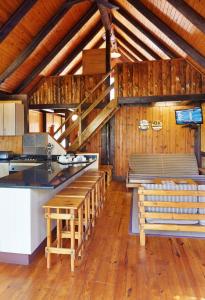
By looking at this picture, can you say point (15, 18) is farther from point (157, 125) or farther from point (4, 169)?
point (157, 125)

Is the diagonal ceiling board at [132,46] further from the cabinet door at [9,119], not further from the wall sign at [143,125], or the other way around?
the cabinet door at [9,119]

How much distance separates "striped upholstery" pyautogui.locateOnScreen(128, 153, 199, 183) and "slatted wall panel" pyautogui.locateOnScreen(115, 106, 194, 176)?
0.53 meters

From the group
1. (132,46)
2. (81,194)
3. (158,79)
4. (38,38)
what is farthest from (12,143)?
(132,46)

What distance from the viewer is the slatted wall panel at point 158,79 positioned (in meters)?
6.74

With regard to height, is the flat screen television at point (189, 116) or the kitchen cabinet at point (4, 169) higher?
the flat screen television at point (189, 116)

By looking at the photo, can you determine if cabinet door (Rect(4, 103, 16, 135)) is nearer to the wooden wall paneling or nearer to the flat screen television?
the wooden wall paneling

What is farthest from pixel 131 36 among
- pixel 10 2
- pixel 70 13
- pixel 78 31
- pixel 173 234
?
pixel 173 234

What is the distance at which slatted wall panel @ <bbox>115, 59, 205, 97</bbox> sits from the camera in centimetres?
674

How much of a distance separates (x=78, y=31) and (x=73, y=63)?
72.2 inches

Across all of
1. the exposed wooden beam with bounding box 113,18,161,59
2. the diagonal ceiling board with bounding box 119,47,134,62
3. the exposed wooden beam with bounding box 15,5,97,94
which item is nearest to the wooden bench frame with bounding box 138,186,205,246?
the exposed wooden beam with bounding box 15,5,97,94

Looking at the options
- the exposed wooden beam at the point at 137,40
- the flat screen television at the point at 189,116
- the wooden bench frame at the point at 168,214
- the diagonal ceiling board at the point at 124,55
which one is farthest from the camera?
the diagonal ceiling board at the point at 124,55

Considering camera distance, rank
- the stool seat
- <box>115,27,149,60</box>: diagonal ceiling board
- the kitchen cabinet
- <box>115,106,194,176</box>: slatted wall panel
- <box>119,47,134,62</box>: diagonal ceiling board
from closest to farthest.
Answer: the stool seat
the kitchen cabinet
<box>115,106,194,176</box>: slatted wall panel
<box>115,27,149,60</box>: diagonal ceiling board
<box>119,47,134,62</box>: diagonal ceiling board

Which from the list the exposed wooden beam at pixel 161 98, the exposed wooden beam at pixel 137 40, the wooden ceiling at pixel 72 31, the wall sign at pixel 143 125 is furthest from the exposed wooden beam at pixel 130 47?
the wall sign at pixel 143 125

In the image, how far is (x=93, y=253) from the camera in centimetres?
289
